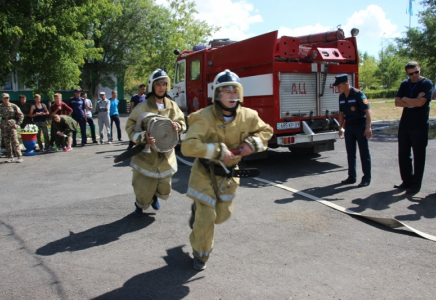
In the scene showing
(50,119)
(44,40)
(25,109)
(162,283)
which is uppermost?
(44,40)

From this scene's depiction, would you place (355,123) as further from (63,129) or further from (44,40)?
(44,40)

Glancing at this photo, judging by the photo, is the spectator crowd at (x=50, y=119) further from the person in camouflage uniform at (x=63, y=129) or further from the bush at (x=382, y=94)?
the bush at (x=382, y=94)

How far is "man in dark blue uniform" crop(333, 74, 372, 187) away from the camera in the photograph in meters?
6.80

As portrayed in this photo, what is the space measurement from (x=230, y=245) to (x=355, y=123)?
3.87m

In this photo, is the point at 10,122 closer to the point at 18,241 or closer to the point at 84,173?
the point at 84,173

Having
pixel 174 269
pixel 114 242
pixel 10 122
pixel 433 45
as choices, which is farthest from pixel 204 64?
pixel 433 45

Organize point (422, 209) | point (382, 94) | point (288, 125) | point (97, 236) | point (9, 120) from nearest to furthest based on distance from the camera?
1. point (97, 236)
2. point (422, 209)
3. point (288, 125)
4. point (9, 120)
5. point (382, 94)

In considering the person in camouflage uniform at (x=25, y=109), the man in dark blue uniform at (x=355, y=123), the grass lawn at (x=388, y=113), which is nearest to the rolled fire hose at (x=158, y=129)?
the man in dark blue uniform at (x=355, y=123)

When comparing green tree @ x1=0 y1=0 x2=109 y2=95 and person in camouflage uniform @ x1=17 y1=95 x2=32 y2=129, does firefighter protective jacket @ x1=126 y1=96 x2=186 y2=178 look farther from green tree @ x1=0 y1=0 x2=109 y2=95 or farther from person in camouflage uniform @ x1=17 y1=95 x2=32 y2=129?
green tree @ x1=0 y1=0 x2=109 y2=95

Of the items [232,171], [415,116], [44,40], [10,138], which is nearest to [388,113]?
[415,116]

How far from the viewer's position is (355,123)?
273 inches

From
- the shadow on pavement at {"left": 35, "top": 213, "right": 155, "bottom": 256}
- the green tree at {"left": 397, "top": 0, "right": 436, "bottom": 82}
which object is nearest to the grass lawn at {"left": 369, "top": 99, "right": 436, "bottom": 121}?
the green tree at {"left": 397, "top": 0, "right": 436, "bottom": 82}

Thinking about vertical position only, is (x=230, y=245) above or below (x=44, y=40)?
below

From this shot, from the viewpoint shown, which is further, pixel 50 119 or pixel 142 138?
pixel 50 119
